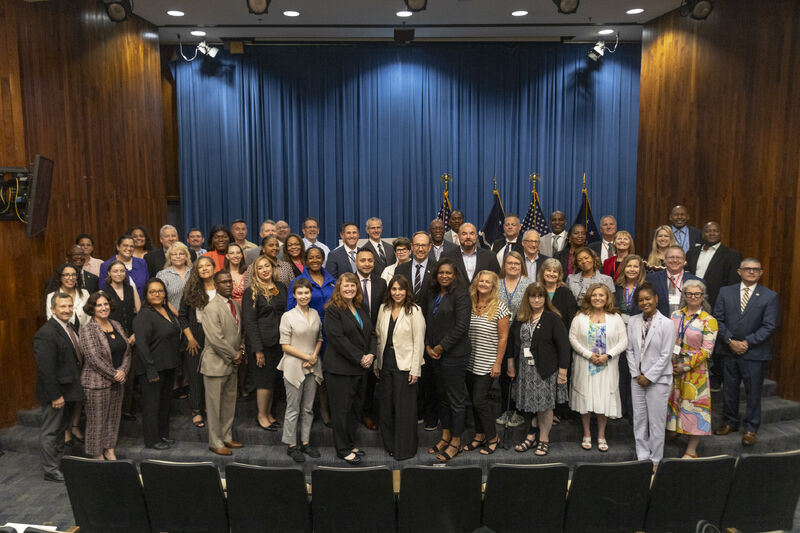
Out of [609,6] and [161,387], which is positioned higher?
[609,6]

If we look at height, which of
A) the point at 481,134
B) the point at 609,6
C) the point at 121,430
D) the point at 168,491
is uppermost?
the point at 609,6

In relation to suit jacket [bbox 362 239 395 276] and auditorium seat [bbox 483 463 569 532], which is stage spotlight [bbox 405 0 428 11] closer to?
suit jacket [bbox 362 239 395 276]

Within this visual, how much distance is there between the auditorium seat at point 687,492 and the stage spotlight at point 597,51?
286 inches

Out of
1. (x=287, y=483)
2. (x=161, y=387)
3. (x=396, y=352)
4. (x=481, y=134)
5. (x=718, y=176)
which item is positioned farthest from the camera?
(x=481, y=134)

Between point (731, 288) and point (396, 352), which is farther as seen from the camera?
point (731, 288)

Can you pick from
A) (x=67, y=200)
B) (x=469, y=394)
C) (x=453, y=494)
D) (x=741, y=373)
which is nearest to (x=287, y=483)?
(x=453, y=494)

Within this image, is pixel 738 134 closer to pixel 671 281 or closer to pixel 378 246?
pixel 671 281

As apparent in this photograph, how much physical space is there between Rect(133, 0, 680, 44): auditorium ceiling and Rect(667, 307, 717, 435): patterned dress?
4470 millimetres

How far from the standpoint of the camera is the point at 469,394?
4.96 meters

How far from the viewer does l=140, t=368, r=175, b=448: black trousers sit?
4.86m

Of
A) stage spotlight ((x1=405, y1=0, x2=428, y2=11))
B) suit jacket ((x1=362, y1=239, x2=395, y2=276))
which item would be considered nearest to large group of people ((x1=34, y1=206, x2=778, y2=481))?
suit jacket ((x1=362, y1=239, x2=395, y2=276))

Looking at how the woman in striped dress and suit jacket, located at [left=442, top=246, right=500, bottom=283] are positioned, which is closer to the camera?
the woman in striped dress

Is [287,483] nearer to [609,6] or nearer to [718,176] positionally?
[718,176]

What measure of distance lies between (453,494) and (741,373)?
3.28 m
